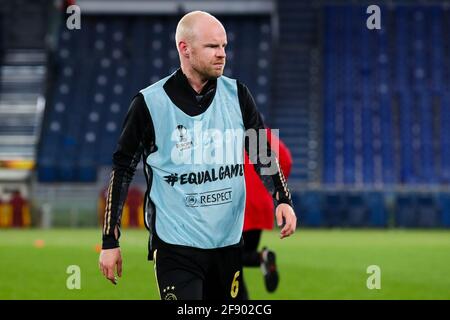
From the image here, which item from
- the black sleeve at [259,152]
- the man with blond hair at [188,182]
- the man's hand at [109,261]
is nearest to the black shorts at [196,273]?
the man with blond hair at [188,182]

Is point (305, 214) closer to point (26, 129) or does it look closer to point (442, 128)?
point (442, 128)

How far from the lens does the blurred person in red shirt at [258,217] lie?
26.6ft

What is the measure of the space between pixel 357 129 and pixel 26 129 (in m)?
12.8

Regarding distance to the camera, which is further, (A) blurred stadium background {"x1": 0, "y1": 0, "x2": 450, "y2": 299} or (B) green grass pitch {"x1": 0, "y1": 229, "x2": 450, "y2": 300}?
(A) blurred stadium background {"x1": 0, "y1": 0, "x2": 450, "y2": 299}

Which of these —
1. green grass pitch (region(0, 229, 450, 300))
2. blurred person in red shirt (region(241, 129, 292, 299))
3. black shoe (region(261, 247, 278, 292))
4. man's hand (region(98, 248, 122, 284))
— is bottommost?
green grass pitch (region(0, 229, 450, 300))

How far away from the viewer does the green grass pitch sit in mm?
10086

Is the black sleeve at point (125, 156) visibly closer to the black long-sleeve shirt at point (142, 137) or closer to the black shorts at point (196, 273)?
the black long-sleeve shirt at point (142, 137)

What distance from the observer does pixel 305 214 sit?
2881 centimetres

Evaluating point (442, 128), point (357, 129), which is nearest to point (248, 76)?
point (357, 129)

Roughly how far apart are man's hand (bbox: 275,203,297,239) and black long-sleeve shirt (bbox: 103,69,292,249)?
0.22 ft

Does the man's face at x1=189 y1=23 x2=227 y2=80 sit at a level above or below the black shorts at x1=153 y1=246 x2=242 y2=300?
above

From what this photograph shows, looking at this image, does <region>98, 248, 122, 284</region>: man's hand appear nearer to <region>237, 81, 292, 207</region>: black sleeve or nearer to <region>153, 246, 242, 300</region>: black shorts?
<region>153, 246, 242, 300</region>: black shorts

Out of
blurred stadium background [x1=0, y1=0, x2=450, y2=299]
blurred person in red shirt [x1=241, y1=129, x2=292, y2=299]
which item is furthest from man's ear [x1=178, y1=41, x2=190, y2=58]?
blurred stadium background [x1=0, y1=0, x2=450, y2=299]
